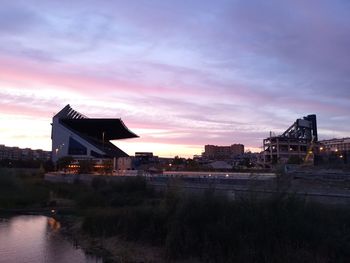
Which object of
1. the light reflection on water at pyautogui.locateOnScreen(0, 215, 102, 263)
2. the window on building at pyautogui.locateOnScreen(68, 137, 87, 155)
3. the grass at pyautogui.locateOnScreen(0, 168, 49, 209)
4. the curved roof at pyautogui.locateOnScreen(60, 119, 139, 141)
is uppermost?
the curved roof at pyautogui.locateOnScreen(60, 119, 139, 141)

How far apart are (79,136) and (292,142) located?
244 ft

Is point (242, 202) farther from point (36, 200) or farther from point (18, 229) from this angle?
point (36, 200)

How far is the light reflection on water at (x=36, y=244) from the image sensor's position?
26480mm

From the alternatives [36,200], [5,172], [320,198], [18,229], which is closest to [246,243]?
[320,198]

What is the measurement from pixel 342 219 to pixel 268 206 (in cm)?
348

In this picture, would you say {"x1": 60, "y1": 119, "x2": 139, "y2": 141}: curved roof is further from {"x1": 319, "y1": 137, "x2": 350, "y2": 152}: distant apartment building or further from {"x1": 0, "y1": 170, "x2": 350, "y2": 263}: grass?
{"x1": 0, "y1": 170, "x2": 350, "y2": 263}: grass

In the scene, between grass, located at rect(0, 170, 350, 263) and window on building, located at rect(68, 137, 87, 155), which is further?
window on building, located at rect(68, 137, 87, 155)

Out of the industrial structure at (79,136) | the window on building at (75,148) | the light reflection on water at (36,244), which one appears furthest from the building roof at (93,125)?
the light reflection on water at (36,244)

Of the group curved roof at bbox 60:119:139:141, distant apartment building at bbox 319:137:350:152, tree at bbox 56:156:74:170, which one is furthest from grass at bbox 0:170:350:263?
distant apartment building at bbox 319:137:350:152

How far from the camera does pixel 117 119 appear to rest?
155500 millimetres

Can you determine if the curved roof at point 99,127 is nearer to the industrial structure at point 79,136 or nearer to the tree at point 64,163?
the industrial structure at point 79,136

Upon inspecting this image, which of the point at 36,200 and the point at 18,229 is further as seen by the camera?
the point at 36,200

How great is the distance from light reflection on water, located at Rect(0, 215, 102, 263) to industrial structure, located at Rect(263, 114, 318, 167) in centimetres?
12979

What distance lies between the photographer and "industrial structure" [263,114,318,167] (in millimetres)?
171250
